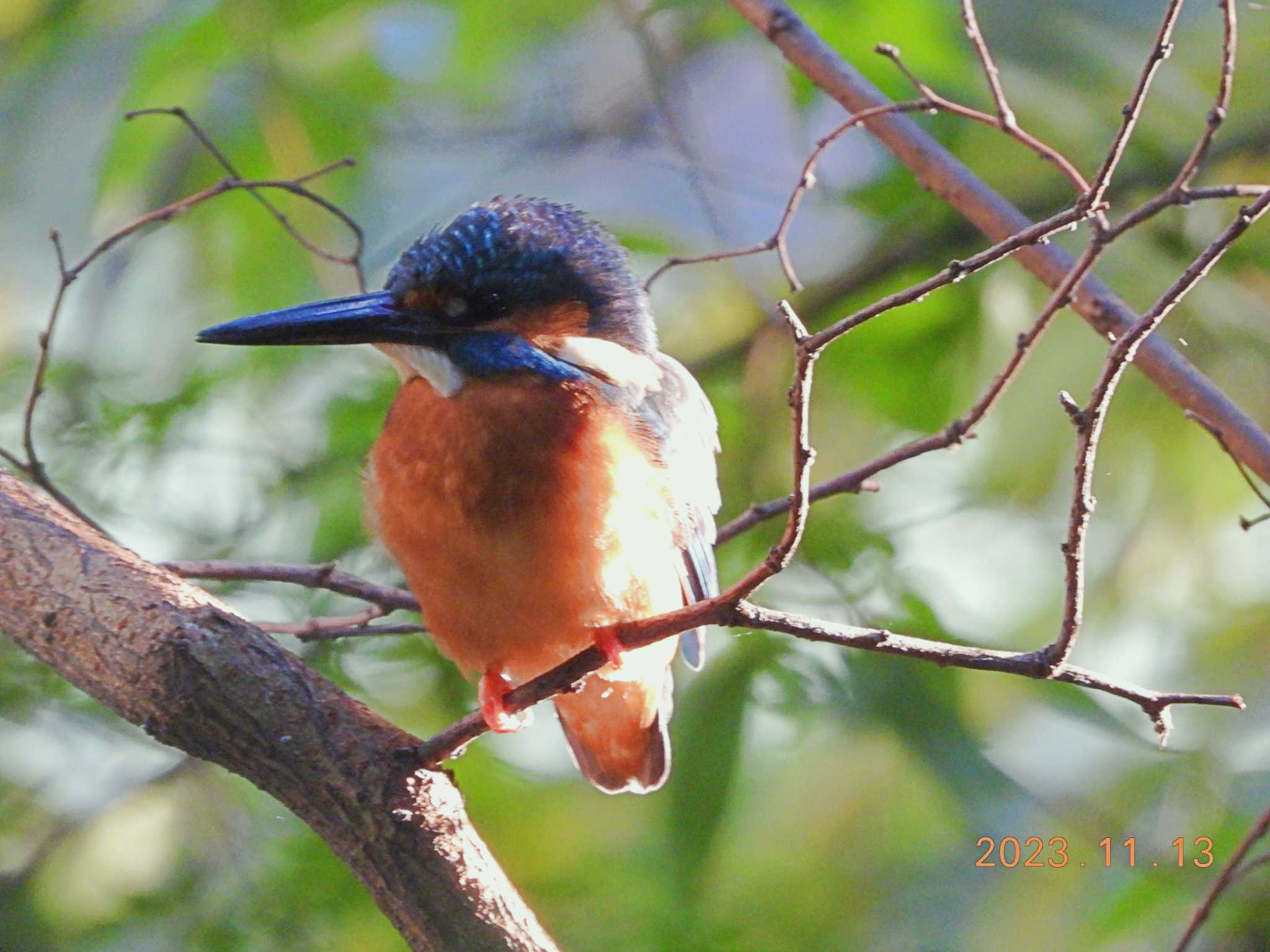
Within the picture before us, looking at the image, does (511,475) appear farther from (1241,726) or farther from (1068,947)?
(1241,726)

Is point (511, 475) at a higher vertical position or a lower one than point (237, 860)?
higher

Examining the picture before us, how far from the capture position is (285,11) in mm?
3162

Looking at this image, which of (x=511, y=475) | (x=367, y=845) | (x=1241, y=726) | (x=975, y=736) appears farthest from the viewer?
(x=1241, y=726)

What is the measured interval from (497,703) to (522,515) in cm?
27

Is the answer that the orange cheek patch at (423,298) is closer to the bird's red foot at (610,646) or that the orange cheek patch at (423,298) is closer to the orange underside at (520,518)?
the orange underside at (520,518)

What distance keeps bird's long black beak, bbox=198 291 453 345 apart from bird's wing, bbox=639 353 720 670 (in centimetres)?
35

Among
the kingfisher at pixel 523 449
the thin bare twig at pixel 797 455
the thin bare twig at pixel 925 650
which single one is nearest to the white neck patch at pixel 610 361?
the kingfisher at pixel 523 449

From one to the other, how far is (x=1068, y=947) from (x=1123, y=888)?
401 mm

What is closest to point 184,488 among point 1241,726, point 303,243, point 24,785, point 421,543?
point 24,785

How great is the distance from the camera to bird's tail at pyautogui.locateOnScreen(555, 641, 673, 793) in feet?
7.55

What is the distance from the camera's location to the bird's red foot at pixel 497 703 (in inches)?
72.9

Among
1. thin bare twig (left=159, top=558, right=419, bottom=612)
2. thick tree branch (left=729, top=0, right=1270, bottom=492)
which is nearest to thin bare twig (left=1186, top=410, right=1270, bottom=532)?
thick tree branch (left=729, top=0, right=1270, bottom=492)

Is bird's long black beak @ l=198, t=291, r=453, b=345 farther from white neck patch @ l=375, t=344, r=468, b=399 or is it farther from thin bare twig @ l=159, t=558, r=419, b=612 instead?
thin bare twig @ l=159, t=558, r=419, b=612

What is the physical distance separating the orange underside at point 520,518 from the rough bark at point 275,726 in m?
0.28
